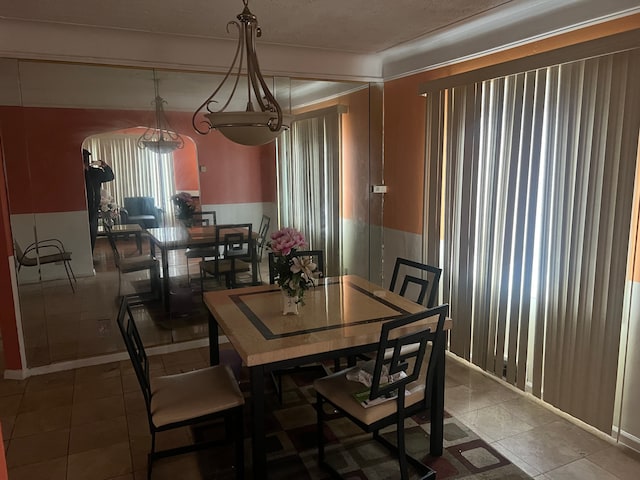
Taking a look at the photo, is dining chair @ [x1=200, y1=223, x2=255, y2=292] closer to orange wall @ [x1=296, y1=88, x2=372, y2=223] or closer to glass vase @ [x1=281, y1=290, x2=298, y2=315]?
orange wall @ [x1=296, y1=88, x2=372, y2=223]

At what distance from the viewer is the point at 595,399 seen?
8.66 ft

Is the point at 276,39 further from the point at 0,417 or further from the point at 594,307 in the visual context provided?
the point at 0,417

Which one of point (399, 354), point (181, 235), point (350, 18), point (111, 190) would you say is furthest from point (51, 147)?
point (399, 354)

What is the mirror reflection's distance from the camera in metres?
3.29

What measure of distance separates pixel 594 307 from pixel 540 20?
5.64 ft

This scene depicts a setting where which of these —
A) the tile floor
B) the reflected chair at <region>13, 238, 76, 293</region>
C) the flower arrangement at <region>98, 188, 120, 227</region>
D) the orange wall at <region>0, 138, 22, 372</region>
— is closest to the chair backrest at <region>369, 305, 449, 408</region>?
the tile floor

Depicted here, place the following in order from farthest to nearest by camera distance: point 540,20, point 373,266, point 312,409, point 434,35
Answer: point 373,266, point 434,35, point 312,409, point 540,20

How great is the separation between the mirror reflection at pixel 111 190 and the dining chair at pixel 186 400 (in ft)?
4.99

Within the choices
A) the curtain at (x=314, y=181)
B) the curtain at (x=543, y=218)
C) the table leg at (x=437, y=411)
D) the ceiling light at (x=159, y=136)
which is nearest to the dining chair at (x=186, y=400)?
the table leg at (x=437, y=411)

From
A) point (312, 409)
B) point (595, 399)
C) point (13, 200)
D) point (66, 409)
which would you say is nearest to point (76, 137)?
point (13, 200)

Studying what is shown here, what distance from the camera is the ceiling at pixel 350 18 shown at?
2650 mm

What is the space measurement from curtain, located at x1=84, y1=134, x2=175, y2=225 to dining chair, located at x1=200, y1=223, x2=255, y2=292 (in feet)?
1.61

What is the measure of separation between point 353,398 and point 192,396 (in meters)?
0.79

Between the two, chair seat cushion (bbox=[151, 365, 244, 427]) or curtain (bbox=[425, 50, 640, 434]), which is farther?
curtain (bbox=[425, 50, 640, 434])
